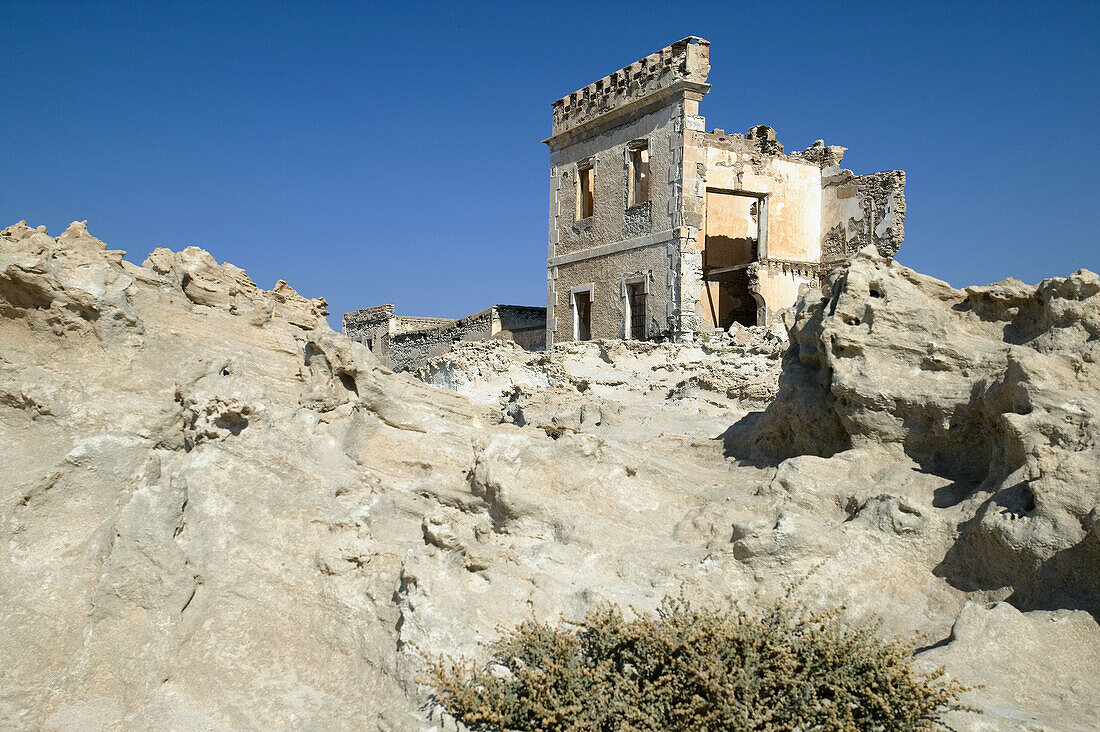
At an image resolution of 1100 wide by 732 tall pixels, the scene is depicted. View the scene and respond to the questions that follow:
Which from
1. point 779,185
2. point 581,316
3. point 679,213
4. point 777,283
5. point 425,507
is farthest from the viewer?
point 581,316

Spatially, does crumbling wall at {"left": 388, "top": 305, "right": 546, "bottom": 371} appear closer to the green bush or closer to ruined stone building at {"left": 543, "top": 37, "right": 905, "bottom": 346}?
ruined stone building at {"left": 543, "top": 37, "right": 905, "bottom": 346}

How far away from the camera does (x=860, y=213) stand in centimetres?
1948

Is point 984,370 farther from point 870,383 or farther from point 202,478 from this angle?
point 202,478

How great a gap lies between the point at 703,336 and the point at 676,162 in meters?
3.65

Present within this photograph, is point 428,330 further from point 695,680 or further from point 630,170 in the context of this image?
point 695,680

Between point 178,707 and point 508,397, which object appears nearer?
point 178,707

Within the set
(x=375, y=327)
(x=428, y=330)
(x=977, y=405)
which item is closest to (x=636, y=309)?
(x=428, y=330)

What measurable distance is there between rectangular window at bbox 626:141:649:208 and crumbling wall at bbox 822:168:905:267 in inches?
177

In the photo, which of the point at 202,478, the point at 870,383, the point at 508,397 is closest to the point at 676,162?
the point at 508,397

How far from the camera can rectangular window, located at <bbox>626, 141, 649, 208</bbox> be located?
18.8m

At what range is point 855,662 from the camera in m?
3.47

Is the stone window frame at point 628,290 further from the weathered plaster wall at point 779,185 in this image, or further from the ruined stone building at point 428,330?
the ruined stone building at point 428,330

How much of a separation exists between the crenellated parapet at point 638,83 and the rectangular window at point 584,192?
1.02 m

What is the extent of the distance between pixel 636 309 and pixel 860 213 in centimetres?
537
